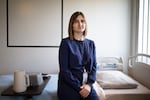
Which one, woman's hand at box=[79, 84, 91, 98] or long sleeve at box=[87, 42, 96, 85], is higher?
long sleeve at box=[87, 42, 96, 85]

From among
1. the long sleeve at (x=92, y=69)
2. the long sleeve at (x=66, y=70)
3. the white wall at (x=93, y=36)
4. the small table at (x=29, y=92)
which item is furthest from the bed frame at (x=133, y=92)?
the white wall at (x=93, y=36)

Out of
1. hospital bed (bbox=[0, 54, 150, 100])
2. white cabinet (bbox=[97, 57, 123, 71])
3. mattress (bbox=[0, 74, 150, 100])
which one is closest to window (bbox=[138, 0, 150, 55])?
white cabinet (bbox=[97, 57, 123, 71])

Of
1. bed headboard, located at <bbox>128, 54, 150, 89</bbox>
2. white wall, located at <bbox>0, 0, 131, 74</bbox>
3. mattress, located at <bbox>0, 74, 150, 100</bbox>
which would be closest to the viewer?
mattress, located at <bbox>0, 74, 150, 100</bbox>

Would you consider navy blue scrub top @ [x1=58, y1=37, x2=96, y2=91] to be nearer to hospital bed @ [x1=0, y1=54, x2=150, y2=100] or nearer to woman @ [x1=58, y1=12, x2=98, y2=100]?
woman @ [x1=58, y1=12, x2=98, y2=100]

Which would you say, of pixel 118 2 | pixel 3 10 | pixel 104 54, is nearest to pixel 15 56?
pixel 3 10

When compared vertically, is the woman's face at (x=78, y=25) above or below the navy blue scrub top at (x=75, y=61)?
above

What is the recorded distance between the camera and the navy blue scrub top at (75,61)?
1882 mm

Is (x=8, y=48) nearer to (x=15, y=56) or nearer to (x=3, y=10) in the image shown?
(x=15, y=56)

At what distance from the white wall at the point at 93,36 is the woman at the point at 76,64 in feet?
5.98

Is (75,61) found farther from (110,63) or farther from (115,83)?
(110,63)

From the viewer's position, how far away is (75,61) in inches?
75.7

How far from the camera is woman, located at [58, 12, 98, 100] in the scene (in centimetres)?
188

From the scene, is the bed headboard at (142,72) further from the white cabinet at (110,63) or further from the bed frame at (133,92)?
the white cabinet at (110,63)

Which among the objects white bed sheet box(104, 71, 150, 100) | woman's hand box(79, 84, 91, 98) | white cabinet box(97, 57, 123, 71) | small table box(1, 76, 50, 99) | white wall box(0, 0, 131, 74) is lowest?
white bed sheet box(104, 71, 150, 100)
